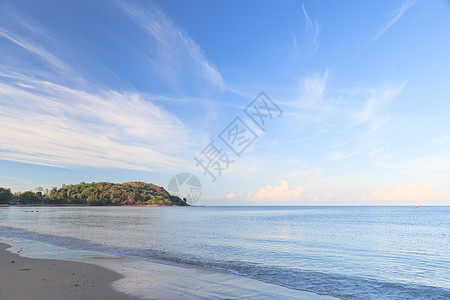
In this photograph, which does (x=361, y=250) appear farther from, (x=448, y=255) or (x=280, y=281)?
(x=280, y=281)

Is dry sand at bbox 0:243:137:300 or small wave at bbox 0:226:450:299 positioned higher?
dry sand at bbox 0:243:137:300

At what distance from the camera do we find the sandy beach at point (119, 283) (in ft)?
31.3

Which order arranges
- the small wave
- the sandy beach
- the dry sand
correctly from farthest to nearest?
the small wave < the sandy beach < the dry sand

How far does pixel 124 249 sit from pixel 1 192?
212 metres

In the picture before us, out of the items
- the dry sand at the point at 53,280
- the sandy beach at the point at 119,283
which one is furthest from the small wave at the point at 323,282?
the dry sand at the point at 53,280

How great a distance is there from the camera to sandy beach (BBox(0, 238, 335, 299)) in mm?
9541

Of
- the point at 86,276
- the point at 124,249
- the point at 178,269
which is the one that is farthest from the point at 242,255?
the point at 86,276

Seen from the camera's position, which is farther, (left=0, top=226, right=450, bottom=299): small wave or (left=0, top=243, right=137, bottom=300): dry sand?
(left=0, top=226, right=450, bottom=299): small wave

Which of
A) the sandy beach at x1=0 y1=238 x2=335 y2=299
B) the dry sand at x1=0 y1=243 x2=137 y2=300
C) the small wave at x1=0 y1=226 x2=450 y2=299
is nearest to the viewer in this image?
the dry sand at x1=0 y1=243 x2=137 y2=300

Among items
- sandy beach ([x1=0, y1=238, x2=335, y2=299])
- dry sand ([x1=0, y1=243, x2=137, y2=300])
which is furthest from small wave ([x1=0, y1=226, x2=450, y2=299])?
dry sand ([x1=0, y1=243, x2=137, y2=300])

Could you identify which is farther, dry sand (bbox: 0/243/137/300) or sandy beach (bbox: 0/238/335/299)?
sandy beach (bbox: 0/238/335/299)

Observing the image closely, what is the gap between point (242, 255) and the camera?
19.7 metres

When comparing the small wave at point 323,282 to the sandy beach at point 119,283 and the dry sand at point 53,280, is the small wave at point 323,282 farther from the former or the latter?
the dry sand at point 53,280

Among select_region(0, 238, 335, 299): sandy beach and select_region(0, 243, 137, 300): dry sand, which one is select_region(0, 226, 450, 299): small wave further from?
select_region(0, 243, 137, 300): dry sand
